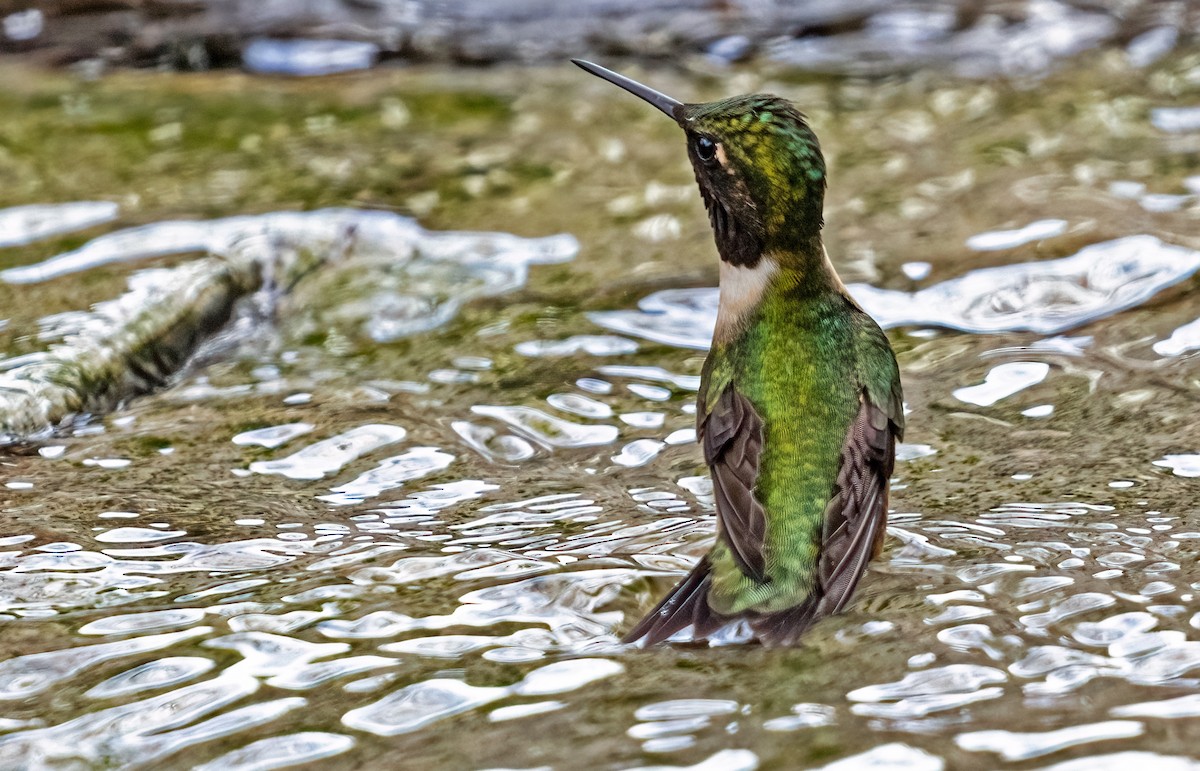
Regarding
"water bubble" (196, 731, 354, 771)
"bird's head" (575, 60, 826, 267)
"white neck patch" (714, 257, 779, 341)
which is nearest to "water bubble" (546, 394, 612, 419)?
"white neck patch" (714, 257, 779, 341)

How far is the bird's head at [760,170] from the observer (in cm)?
375

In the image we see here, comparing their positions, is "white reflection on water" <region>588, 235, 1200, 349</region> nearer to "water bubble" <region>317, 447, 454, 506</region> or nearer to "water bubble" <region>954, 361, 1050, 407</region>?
"water bubble" <region>954, 361, 1050, 407</region>

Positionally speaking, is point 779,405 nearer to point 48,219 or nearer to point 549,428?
point 549,428

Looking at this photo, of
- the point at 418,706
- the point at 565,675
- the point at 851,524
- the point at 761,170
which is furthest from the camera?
the point at 761,170

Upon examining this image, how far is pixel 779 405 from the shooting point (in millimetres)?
3705

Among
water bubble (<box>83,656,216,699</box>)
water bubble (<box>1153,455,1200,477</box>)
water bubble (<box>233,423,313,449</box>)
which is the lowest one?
water bubble (<box>1153,455,1200,477</box>)

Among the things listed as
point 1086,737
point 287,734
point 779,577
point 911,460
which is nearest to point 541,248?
point 911,460

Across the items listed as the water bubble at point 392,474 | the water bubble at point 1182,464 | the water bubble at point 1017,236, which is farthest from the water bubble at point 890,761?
the water bubble at point 1017,236

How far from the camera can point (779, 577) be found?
348cm

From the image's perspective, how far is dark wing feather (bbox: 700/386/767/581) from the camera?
347 cm

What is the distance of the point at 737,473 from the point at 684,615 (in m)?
0.42

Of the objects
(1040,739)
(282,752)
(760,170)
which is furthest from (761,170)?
(282,752)

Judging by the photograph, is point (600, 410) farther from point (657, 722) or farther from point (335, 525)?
point (657, 722)

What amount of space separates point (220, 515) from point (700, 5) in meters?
5.32
